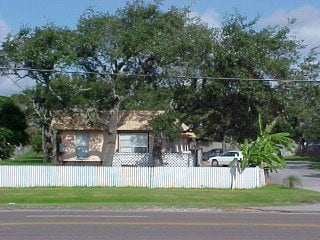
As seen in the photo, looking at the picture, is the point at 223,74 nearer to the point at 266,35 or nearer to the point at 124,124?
the point at 266,35

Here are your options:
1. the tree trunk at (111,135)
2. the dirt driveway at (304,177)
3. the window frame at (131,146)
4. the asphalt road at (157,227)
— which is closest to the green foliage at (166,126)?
the tree trunk at (111,135)

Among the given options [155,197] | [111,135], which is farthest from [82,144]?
[155,197]

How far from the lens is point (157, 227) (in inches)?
658

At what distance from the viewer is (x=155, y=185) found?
35.0 metres

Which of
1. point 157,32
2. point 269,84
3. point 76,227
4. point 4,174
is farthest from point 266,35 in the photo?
point 76,227

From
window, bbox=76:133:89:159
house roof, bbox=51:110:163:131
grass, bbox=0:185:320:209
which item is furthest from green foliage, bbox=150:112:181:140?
grass, bbox=0:185:320:209

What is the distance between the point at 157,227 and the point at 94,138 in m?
31.8

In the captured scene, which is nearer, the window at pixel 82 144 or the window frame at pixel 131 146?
the window frame at pixel 131 146

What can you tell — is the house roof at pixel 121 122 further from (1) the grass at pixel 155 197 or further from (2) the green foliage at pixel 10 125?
(1) the grass at pixel 155 197

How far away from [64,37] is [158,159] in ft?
31.2

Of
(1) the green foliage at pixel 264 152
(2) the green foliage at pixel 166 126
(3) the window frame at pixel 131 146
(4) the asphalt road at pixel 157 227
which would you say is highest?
(2) the green foliage at pixel 166 126

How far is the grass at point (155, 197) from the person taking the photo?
87.7 ft

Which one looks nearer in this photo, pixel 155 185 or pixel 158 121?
pixel 155 185

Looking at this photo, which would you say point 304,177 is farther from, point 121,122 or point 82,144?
point 82,144
